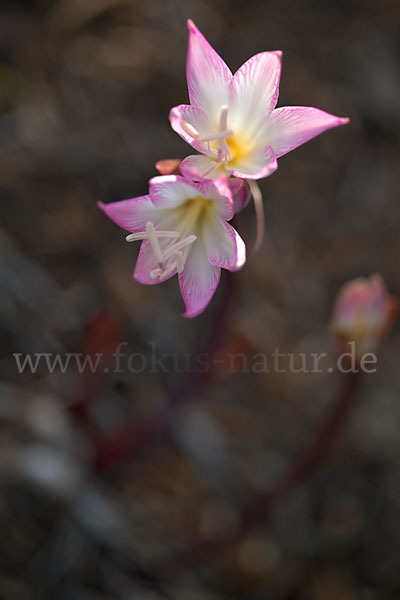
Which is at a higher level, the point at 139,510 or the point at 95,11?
the point at 95,11

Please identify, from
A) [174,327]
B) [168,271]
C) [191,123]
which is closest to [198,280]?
[168,271]

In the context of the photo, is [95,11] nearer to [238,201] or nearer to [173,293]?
[173,293]

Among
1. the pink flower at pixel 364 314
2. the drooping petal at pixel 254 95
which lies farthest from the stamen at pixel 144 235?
the pink flower at pixel 364 314

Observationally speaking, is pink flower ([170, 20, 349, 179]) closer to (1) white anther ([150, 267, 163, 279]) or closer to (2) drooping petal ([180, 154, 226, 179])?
(2) drooping petal ([180, 154, 226, 179])

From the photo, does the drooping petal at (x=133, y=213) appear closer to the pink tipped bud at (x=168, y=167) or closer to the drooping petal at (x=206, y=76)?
the pink tipped bud at (x=168, y=167)

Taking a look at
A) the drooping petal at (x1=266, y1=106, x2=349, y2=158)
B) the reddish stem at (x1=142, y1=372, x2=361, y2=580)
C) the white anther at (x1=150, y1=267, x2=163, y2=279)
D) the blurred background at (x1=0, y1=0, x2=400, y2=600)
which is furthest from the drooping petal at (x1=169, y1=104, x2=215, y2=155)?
the reddish stem at (x1=142, y1=372, x2=361, y2=580)

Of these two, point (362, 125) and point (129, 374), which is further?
point (362, 125)

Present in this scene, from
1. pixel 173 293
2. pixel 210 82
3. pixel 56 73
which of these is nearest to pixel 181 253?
pixel 210 82
